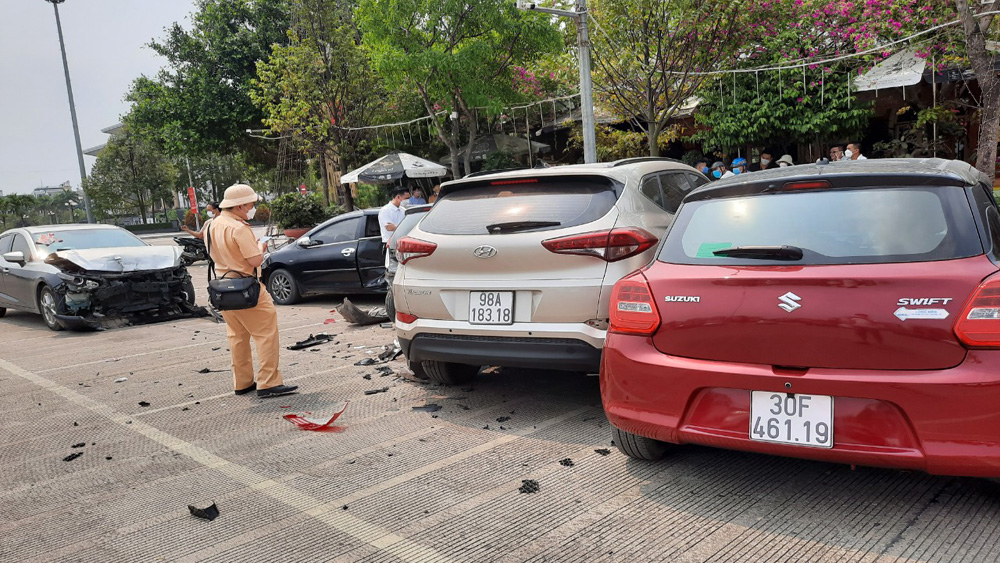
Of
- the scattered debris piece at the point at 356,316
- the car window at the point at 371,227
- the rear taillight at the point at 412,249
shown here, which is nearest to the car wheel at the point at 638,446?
the rear taillight at the point at 412,249

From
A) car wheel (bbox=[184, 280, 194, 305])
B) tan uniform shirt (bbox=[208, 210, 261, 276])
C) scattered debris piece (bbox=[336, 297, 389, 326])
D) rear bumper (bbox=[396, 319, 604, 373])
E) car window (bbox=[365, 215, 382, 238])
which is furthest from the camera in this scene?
car wheel (bbox=[184, 280, 194, 305])

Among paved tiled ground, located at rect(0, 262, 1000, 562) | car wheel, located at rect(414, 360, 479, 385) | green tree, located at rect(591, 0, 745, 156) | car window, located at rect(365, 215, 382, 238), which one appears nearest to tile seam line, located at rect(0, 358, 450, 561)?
paved tiled ground, located at rect(0, 262, 1000, 562)

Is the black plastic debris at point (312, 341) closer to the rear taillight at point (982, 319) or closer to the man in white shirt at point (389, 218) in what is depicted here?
the man in white shirt at point (389, 218)

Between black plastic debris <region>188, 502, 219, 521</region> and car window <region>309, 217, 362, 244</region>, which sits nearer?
black plastic debris <region>188, 502, 219, 521</region>

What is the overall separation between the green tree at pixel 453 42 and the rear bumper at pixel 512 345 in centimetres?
1350

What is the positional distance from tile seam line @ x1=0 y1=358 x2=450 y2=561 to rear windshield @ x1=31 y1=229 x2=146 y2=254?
520cm

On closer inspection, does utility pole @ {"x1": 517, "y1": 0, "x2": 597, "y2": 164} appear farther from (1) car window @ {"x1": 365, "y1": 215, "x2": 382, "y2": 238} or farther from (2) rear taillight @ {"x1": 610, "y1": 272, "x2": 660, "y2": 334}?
(2) rear taillight @ {"x1": 610, "y1": 272, "x2": 660, "y2": 334}

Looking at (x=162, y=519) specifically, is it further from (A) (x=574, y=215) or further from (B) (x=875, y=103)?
(B) (x=875, y=103)

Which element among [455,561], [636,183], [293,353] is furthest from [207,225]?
[455,561]

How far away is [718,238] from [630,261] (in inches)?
37.0

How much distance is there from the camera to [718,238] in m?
3.28

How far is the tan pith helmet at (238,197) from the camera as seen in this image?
209 inches

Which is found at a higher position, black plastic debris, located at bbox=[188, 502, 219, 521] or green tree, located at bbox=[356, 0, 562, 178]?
green tree, located at bbox=[356, 0, 562, 178]

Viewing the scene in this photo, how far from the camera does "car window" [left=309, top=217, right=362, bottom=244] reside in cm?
1027
